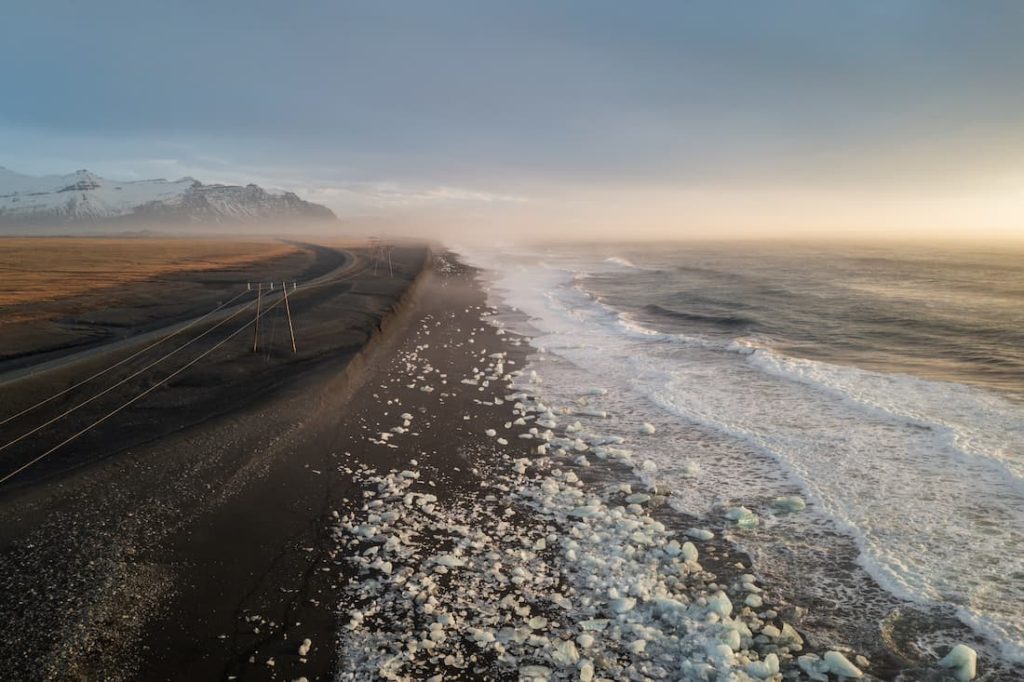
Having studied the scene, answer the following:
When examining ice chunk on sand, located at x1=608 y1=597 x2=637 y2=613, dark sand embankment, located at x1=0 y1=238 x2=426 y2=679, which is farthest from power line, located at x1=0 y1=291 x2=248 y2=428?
ice chunk on sand, located at x1=608 y1=597 x2=637 y2=613

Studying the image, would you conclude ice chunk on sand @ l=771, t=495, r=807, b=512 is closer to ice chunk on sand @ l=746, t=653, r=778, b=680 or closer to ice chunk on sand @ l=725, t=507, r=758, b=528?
ice chunk on sand @ l=725, t=507, r=758, b=528

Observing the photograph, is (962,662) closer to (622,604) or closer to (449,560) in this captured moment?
(622,604)

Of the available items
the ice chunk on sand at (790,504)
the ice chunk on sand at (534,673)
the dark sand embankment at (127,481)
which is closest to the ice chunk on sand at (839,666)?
the ice chunk on sand at (534,673)

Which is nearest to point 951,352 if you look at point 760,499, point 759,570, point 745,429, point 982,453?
point 982,453

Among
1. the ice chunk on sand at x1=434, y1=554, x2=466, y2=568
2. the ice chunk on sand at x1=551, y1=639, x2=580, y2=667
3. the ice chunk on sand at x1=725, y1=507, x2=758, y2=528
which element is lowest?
the ice chunk on sand at x1=551, y1=639, x2=580, y2=667

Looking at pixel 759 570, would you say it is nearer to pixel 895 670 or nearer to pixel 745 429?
pixel 895 670

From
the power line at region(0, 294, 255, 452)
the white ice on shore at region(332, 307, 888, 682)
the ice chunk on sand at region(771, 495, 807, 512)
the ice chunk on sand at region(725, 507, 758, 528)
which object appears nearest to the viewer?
the white ice on shore at region(332, 307, 888, 682)
